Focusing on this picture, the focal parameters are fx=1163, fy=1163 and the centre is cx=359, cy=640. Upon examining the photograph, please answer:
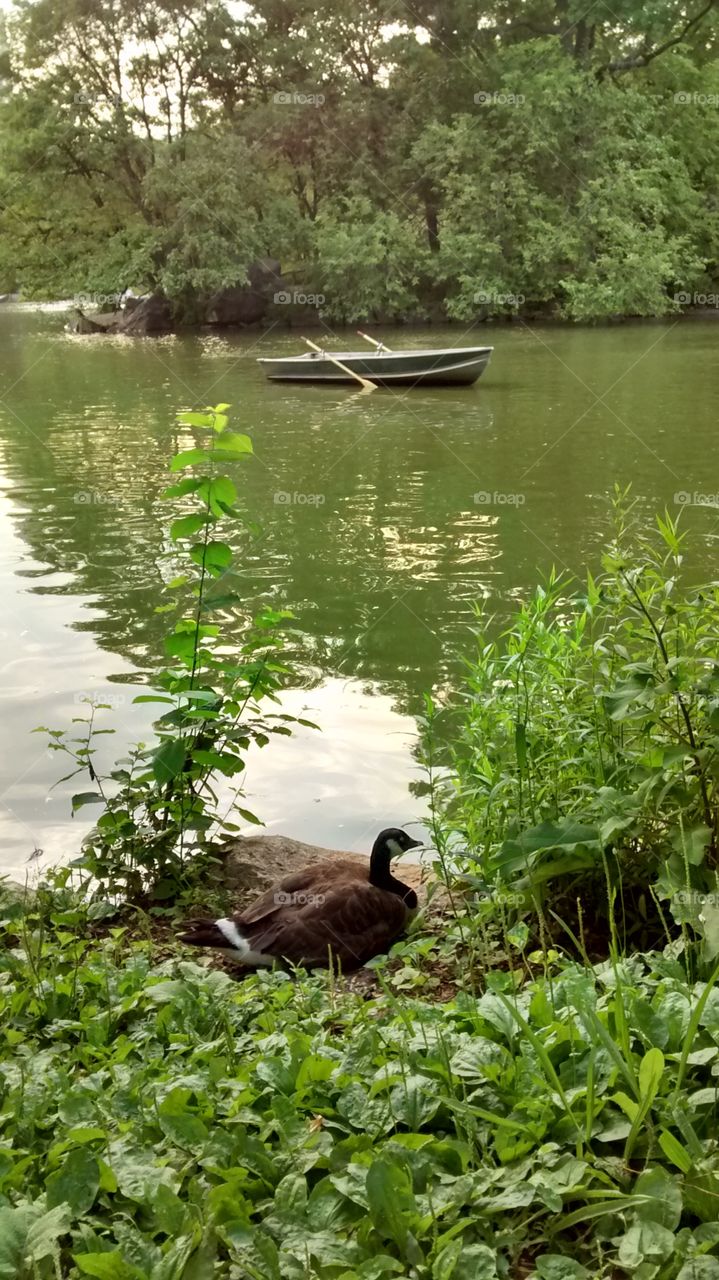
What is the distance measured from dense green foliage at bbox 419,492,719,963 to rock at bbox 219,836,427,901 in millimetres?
618

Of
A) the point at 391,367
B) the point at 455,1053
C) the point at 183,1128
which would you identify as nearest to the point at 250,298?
the point at 391,367

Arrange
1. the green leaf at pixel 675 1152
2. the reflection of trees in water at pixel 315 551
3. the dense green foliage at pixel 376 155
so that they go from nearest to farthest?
the green leaf at pixel 675 1152, the reflection of trees in water at pixel 315 551, the dense green foliage at pixel 376 155

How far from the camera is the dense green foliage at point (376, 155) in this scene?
30.8 metres

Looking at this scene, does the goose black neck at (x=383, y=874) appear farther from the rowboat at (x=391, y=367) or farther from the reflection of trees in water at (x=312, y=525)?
the rowboat at (x=391, y=367)

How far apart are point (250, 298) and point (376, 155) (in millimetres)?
5799

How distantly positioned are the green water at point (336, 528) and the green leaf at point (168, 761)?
626 millimetres

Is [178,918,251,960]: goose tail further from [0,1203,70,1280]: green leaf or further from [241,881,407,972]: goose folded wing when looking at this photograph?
[0,1203,70,1280]: green leaf

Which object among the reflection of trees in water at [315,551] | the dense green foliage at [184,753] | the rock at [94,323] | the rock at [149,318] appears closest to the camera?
the dense green foliage at [184,753]

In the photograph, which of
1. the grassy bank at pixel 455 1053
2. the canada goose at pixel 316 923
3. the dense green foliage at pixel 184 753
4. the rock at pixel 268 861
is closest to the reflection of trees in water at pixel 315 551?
the rock at pixel 268 861

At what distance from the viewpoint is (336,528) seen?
978 cm

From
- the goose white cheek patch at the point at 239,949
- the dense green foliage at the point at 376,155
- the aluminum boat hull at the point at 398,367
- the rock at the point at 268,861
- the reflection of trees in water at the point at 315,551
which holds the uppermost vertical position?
the dense green foliage at the point at 376,155

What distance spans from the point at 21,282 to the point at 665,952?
37.5 m

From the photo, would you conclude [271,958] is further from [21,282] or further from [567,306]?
[21,282]

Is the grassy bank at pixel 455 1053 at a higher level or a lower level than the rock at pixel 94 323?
lower
